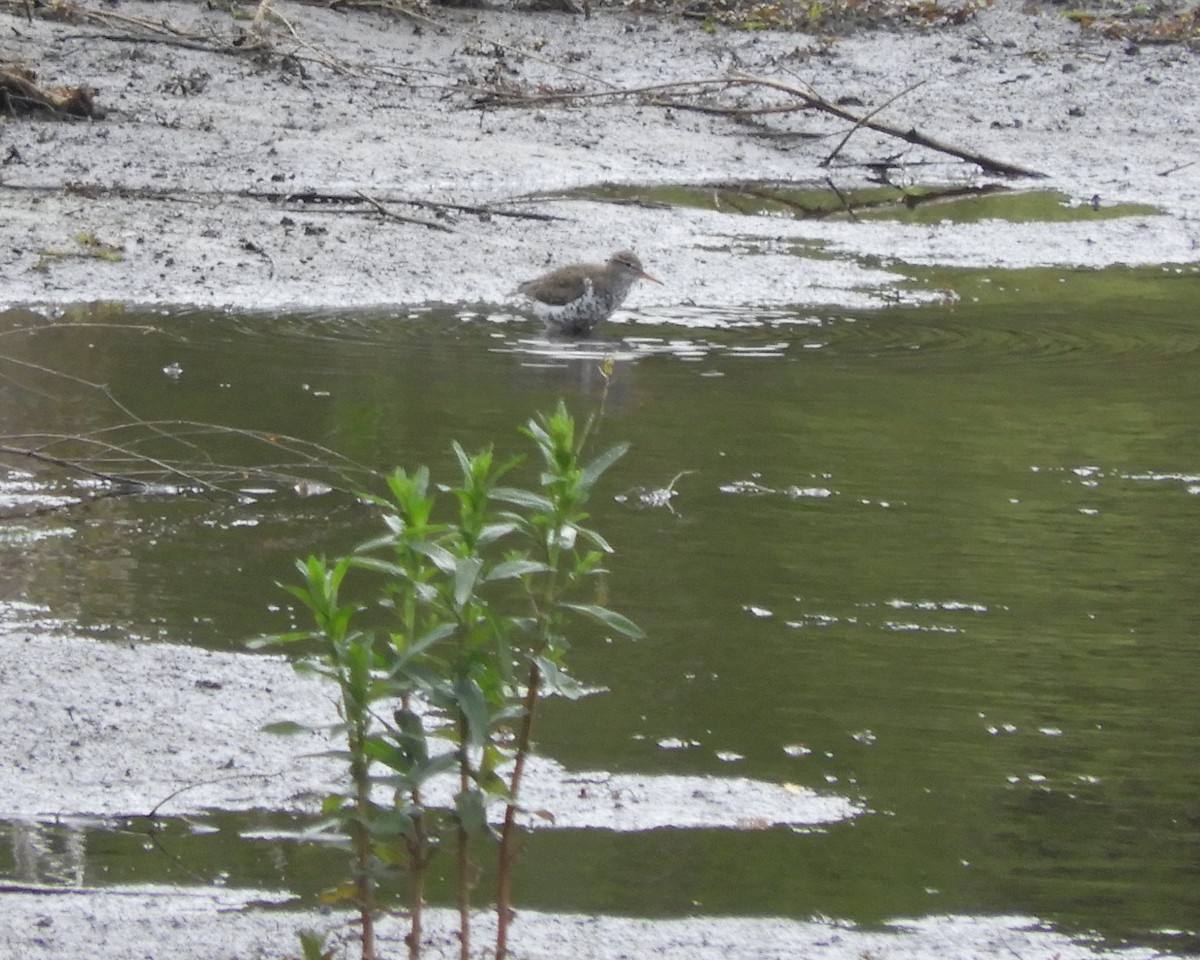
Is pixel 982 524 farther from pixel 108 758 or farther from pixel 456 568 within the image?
pixel 456 568

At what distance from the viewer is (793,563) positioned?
5621 mm

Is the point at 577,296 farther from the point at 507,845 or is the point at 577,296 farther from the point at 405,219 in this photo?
the point at 507,845

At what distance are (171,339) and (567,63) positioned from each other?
8.74 metres

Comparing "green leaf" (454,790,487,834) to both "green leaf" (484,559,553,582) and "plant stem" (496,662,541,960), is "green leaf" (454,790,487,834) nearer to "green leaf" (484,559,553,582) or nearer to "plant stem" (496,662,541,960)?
"plant stem" (496,662,541,960)

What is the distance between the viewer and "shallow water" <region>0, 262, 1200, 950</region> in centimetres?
376

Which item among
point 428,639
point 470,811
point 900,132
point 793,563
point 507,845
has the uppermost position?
point 900,132

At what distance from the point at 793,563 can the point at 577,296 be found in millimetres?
3542

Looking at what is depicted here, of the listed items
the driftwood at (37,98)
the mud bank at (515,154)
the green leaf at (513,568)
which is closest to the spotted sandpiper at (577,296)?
the mud bank at (515,154)

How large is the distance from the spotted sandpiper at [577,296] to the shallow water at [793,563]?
148 millimetres

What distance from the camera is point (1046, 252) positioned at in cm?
1176

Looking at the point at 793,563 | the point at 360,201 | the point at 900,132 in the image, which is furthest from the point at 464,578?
the point at 900,132

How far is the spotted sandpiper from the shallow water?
0.15 metres

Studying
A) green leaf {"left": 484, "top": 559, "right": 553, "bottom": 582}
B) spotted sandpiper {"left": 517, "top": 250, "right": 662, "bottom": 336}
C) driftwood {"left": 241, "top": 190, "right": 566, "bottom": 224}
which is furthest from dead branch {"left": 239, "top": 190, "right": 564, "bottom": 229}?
green leaf {"left": 484, "top": 559, "right": 553, "bottom": 582}

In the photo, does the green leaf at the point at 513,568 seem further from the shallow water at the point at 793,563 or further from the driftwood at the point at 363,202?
the driftwood at the point at 363,202
